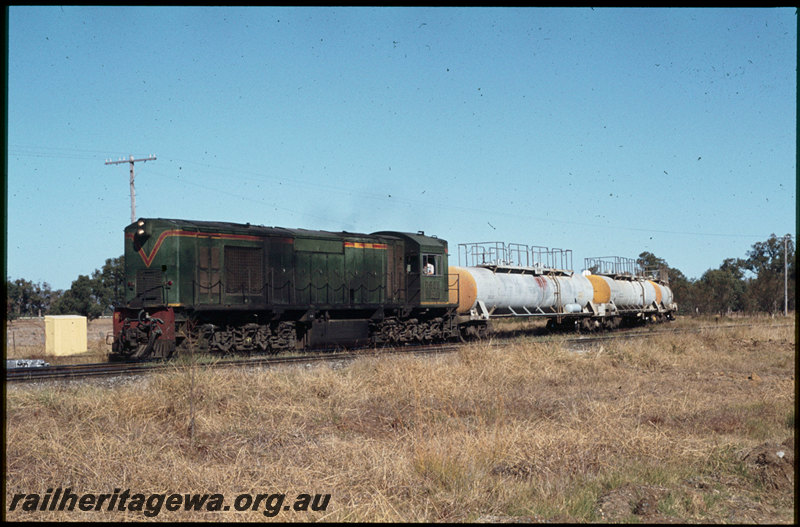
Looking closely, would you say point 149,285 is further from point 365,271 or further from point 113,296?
point 113,296

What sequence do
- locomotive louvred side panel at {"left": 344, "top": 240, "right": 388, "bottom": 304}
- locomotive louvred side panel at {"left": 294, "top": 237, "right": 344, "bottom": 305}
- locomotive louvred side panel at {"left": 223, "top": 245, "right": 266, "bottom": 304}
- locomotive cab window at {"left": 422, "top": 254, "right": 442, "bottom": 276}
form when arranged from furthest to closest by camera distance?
locomotive cab window at {"left": 422, "top": 254, "right": 442, "bottom": 276}
locomotive louvred side panel at {"left": 344, "top": 240, "right": 388, "bottom": 304}
locomotive louvred side panel at {"left": 294, "top": 237, "right": 344, "bottom": 305}
locomotive louvred side panel at {"left": 223, "top": 245, "right": 266, "bottom": 304}

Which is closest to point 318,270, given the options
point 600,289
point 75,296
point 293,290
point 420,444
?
point 293,290

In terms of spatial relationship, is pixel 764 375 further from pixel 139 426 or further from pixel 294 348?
Answer: pixel 139 426

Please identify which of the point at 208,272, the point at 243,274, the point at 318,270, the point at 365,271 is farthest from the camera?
the point at 365,271

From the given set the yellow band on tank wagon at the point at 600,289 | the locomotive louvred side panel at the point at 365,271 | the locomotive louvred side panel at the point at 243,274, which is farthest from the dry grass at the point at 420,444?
the yellow band on tank wagon at the point at 600,289

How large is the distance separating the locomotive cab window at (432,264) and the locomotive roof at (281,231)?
1.20 ft

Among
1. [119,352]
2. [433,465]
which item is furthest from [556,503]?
[119,352]

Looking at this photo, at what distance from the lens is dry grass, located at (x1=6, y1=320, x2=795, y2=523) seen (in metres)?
6.42

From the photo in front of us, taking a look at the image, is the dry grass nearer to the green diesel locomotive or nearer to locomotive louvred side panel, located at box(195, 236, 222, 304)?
the green diesel locomotive

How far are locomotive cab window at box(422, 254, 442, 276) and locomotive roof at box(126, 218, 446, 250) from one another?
37 cm

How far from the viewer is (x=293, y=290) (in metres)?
21.1

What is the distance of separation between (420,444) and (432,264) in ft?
59.1

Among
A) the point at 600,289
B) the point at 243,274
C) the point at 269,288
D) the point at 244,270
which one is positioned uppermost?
the point at 244,270

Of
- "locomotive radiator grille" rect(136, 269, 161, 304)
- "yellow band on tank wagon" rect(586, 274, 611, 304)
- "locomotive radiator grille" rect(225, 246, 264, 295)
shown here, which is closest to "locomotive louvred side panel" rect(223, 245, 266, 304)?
"locomotive radiator grille" rect(225, 246, 264, 295)
